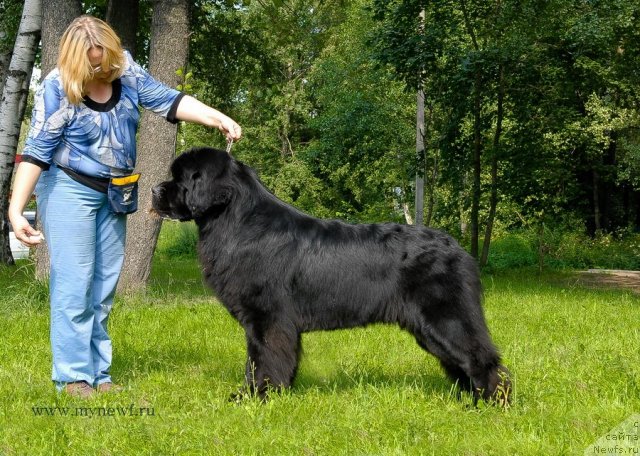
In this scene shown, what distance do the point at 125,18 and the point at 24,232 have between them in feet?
23.4

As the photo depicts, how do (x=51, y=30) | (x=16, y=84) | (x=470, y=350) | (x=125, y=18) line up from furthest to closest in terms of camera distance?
1. (x=16, y=84)
2. (x=125, y=18)
3. (x=51, y=30)
4. (x=470, y=350)

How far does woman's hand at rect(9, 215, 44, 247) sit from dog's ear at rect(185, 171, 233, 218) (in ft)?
2.94

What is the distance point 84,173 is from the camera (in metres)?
4.72

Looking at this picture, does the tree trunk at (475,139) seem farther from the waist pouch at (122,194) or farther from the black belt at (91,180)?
the black belt at (91,180)

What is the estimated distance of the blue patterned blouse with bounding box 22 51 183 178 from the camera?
455 cm

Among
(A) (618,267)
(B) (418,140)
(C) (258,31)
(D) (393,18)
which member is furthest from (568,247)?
(C) (258,31)

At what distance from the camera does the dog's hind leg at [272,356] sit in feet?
15.3

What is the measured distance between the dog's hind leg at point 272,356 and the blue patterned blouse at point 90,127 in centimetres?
138

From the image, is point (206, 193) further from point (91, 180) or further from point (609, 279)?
point (609, 279)

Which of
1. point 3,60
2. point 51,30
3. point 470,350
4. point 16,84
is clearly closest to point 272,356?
point 470,350

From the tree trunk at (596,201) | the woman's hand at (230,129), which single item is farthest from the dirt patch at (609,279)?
the woman's hand at (230,129)

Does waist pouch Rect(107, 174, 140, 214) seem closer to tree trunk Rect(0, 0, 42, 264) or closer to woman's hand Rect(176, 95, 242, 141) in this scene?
woman's hand Rect(176, 95, 242, 141)

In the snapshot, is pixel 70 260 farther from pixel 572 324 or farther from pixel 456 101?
pixel 456 101

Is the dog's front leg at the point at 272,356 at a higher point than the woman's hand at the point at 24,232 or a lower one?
lower
